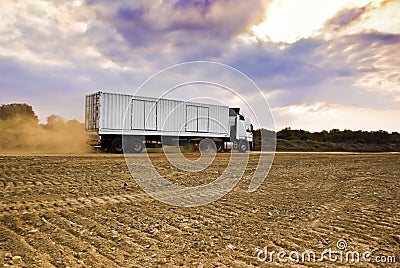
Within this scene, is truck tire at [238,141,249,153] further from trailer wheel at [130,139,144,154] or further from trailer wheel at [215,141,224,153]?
trailer wheel at [130,139,144,154]

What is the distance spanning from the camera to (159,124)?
88.1 ft

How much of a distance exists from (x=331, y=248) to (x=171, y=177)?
7708 millimetres

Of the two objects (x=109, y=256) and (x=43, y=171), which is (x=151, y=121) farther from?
(x=109, y=256)

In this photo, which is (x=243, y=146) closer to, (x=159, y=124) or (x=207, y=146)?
(x=207, y=146)

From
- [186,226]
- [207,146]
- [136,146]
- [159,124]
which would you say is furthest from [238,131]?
[186,226]

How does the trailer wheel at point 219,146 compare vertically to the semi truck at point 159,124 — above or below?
below

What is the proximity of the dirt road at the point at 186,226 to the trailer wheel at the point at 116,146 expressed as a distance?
1426 cm

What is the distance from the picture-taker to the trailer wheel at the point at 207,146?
97.9 feet

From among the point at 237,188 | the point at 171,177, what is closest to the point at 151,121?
the point at 171,177

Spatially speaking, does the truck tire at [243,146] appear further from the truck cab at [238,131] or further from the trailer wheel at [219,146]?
the trailer wheel at [219,146]

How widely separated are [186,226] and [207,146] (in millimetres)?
24324

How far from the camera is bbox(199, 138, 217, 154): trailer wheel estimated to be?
2984cm

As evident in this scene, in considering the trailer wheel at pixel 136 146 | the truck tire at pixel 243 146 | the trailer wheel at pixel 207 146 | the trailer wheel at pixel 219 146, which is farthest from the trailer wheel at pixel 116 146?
the truck tire at pixel 243 146

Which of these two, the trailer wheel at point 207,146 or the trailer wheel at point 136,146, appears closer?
the trailer wheel at point 136,146
